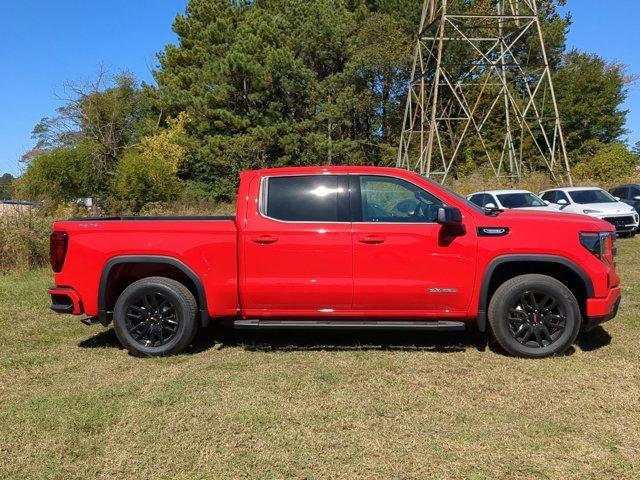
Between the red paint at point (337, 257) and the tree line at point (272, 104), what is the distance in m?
23.6

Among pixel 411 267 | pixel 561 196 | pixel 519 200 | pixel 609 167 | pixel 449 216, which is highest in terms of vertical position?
pixel 609 167

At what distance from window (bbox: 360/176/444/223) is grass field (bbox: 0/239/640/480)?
135 cm

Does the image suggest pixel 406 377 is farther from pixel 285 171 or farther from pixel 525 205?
pixel 525 205

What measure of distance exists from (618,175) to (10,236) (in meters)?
25.9

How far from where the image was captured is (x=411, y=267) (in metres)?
5.16

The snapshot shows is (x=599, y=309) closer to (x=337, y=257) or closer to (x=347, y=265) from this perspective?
(x=347, y=265)

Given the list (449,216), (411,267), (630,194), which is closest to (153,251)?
(411,267)

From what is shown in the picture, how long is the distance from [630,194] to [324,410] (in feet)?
56.7

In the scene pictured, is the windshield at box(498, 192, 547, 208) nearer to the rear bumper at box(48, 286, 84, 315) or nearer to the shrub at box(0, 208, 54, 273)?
the shrub at box(0, 208, 54, 273)

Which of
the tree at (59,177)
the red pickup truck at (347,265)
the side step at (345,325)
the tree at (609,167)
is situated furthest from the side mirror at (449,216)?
the tree at (609,167)

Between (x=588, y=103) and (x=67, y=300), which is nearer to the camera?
(x=67, y=300)

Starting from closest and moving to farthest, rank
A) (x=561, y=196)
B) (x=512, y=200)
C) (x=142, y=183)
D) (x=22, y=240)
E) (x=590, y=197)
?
(x=22, y=240) → (x=512, y=200) → (x=590, y=197) → (x=561, y=196) → (x=142, y=183)

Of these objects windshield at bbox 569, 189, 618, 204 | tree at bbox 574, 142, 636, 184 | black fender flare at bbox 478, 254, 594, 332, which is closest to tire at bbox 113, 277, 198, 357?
black fender flare at bbox 478, 254, 594, 332

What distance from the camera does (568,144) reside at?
117 feet
